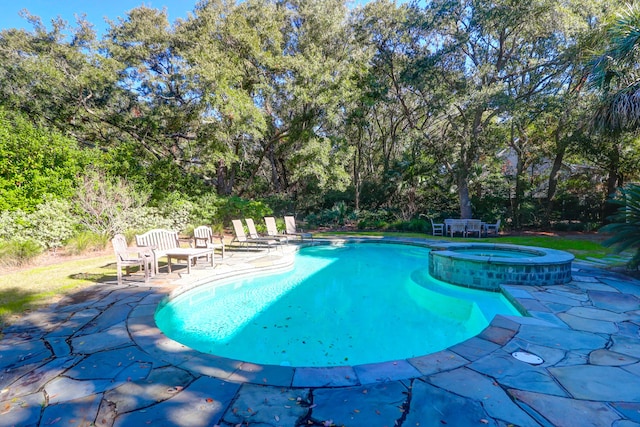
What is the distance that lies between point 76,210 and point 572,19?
56.5 feet

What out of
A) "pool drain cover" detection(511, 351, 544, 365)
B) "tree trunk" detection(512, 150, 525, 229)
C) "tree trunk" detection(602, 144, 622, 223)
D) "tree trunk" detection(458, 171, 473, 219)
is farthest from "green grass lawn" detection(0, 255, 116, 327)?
"tree trunk" detection(602, 144, 622, 223)

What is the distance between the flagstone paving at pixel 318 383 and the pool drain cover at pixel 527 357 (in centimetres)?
6

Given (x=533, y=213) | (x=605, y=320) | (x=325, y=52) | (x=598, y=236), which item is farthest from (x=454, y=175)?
(x=605, y=320)

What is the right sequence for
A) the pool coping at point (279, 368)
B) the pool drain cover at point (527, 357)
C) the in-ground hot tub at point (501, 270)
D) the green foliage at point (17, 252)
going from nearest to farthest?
the pool coping at point (279, 368) → the pool drain cover at point (527, 357) → the in-ground hot tub at point (501, 270) → the green foliage at point (17, 252)

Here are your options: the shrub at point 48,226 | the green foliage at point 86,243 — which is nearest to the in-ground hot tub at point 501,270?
the green foliage at point 86,243

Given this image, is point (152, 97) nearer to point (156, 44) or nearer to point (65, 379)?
point (156, 44)

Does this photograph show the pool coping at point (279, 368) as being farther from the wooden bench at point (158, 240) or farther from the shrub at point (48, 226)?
the shrub at point (48, 226)

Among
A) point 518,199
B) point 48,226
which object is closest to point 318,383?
point 48,226

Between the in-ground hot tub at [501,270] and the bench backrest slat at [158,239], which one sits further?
the bench backrest slat at [158,239]

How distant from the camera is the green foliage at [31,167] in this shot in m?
7.96

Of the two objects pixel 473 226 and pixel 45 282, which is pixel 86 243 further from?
pixel 473 226

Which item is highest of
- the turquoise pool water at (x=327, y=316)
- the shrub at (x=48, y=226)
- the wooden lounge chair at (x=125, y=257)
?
the shrub at (x=48, y=226)

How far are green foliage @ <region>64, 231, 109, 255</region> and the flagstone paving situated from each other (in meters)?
5.00

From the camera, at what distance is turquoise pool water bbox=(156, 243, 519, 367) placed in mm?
3820
